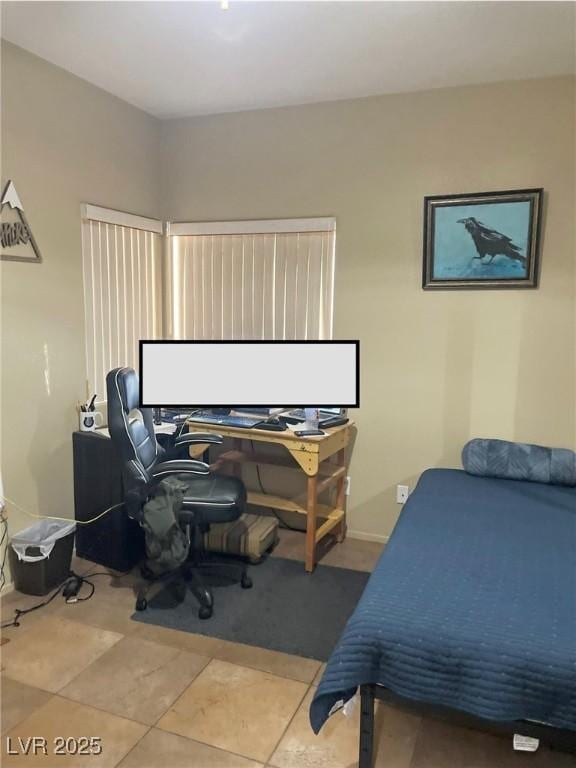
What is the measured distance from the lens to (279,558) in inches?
129

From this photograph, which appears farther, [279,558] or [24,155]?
[279,558]

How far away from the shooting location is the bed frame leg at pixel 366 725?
5.46 feet

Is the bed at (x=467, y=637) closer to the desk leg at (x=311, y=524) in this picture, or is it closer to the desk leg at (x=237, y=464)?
the desk leg at (x=311, y=524)

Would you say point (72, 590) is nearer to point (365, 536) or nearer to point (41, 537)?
point (41, 537)

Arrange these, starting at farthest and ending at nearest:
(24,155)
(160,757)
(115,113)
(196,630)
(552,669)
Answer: (115,113) < (24,155) < (196,630) < (160,757) < (552,669)

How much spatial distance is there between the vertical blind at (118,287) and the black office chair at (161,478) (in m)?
0.65

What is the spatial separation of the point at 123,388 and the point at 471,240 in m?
2.00

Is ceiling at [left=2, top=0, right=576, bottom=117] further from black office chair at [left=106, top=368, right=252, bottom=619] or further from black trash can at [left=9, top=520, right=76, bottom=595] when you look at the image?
black trash can at [left=9, top=520, right=76, bottom=595]

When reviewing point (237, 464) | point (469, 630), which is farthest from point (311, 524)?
point (469, 630)

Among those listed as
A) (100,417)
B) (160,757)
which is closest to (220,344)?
(100,417)

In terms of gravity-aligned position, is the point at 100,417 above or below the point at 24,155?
below

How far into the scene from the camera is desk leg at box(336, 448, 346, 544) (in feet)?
11.3

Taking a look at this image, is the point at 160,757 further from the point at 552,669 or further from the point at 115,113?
the point at 115,113

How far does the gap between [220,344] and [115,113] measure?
150cm
